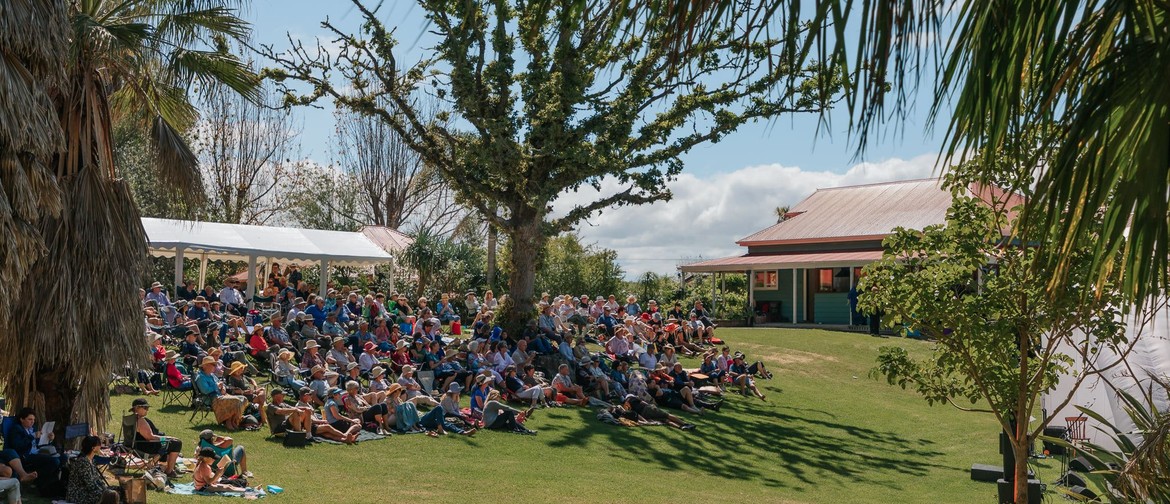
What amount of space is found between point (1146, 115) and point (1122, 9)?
0.37 meters

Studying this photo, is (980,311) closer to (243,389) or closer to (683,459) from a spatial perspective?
(683,459)

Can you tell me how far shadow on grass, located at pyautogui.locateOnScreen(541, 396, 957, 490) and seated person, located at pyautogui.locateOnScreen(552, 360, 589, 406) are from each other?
362 mm

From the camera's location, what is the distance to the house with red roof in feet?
115

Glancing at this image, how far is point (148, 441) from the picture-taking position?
470 inches

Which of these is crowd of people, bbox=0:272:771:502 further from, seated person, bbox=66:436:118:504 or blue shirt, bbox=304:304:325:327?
seated person, bbox=66:436:118:504

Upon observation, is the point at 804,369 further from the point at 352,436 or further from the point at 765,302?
the point at 352,436

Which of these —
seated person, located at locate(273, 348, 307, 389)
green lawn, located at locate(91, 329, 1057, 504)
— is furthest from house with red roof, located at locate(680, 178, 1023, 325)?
seated person, located at locate(273, 348, 307, 389)

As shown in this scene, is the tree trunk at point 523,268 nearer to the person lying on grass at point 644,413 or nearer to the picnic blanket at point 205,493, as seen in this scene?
the person lying on grass at point 644,413

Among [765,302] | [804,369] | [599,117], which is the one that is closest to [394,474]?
[599,117]

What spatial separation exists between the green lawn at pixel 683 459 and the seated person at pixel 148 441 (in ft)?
2.99

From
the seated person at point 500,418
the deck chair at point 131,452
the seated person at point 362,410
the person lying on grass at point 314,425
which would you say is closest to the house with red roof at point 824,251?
the seated person at point 500,418

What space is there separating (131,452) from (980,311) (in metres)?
9.27

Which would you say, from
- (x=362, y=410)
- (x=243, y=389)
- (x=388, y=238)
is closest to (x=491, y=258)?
(x=388, y=238)

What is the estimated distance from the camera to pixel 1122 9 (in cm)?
287
